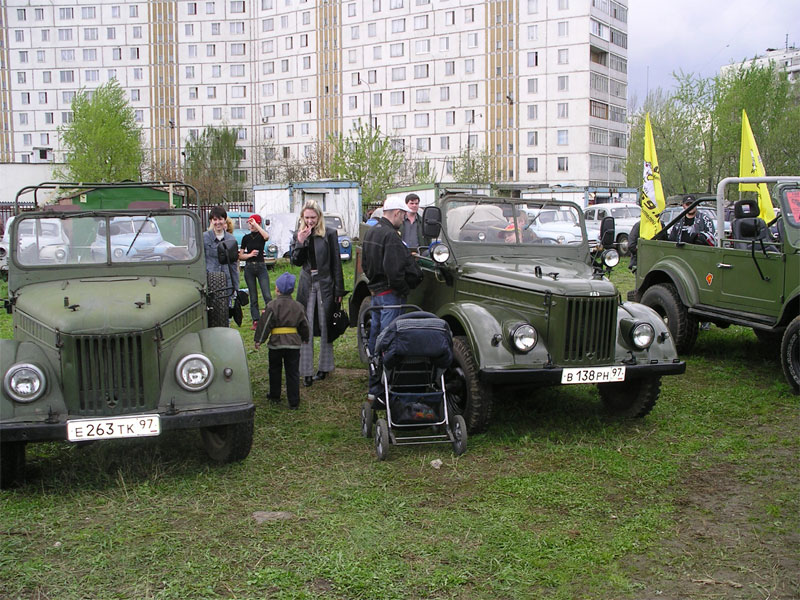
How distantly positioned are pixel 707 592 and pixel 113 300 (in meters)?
4.01

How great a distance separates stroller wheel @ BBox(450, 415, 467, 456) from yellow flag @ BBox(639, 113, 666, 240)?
7.67 m

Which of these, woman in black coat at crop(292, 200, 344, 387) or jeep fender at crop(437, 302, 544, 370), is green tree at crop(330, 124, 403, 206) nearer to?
woman in black coat at crop(292, 200, 344, 387)

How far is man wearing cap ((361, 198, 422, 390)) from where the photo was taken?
6.87m

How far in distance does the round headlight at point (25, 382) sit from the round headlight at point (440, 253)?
3.42 meters

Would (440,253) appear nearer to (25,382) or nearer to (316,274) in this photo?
(316,274)

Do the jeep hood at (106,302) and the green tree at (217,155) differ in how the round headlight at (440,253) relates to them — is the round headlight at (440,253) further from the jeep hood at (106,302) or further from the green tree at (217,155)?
the green tree at (217,155)

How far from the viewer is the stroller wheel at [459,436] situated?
18.9 ft

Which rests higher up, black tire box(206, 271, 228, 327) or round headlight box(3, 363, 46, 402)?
black tire box(206, 271, 228, 327)

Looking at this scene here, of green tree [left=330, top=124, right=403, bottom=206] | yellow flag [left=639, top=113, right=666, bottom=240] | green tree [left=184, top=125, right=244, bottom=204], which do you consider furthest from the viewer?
green tree [left=184, top=125, right=244, bottom=204]

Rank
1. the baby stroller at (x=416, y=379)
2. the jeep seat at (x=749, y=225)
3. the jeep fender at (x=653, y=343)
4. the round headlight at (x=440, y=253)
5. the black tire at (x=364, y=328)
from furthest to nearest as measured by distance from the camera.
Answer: the black tire at (x=364, y=328) < the jeep seat at (x=749, y=225) < the round headlight at (x=440, y=253) < the jeep fender at (x=653, y=343) < the baby stroller at (x=416, y=379)

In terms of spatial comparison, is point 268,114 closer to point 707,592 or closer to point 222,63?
point 222,63

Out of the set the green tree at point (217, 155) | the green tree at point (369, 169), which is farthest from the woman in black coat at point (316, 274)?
the green tree at point (217, 155)

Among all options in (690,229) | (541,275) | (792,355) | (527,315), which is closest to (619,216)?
(690,229)

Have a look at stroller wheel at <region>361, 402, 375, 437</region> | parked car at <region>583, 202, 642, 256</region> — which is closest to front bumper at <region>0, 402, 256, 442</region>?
stroller wheel at <region>361, 402, 375, 437</region>
